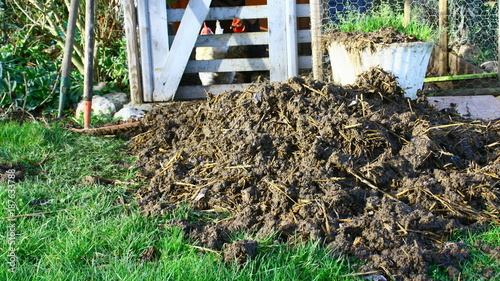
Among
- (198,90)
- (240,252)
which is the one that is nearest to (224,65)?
(198,90)

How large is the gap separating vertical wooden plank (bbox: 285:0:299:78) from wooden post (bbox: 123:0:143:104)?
72.6 inches

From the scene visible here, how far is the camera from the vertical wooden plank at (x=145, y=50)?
5.93 m

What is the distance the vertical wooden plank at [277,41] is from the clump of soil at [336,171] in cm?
196

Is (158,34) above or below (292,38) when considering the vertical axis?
above

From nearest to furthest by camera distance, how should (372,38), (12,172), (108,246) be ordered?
(108,246) < (12,172) < (372,38)

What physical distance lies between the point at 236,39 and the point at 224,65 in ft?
1.18

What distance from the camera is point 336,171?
3227 mm

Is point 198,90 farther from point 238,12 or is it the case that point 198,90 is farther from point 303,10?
point 303,10

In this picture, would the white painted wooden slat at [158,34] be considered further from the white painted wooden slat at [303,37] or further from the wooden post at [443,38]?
the wooden post at [443,38]

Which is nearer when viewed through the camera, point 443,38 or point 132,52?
point 132,52

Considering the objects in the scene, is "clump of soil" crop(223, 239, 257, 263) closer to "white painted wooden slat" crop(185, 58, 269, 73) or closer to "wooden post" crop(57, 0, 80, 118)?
"wooden post" crop(57, 0, 80, 118)

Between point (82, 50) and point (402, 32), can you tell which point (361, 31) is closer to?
point (402, 32)

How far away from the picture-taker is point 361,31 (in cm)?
511

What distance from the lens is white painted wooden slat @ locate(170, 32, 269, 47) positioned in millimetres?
6137
